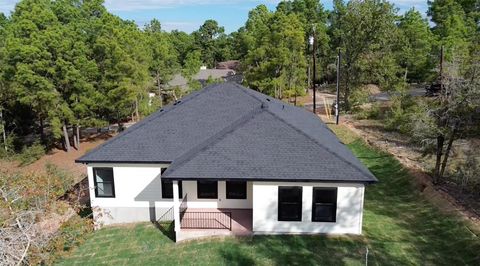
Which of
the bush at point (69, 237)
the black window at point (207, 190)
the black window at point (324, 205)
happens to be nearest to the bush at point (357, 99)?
the black window at point (207, 190)

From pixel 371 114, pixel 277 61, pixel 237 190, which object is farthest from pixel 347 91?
pixel 237 190

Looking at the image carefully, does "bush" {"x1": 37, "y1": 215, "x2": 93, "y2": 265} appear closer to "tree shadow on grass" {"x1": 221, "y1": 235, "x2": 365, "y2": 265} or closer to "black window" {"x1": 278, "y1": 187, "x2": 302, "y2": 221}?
"tree shadow on grass" {"x1": 221, "y1": 235, "x2": 365, "y2": 265}

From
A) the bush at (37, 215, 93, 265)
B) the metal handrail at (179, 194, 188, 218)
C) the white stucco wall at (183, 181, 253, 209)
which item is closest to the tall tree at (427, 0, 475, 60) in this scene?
the white stucco wall at (183, 181, 253, 209)

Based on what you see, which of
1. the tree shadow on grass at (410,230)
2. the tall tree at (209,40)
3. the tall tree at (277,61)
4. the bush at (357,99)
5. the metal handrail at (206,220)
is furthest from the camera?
the tall tree at (209,40)

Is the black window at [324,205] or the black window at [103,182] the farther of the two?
the black window at [103,182]

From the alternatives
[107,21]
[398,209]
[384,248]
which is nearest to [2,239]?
[384,248]

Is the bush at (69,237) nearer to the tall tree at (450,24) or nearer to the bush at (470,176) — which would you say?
the bush at (470,176)

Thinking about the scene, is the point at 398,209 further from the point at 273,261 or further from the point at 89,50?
the point at 89,50
